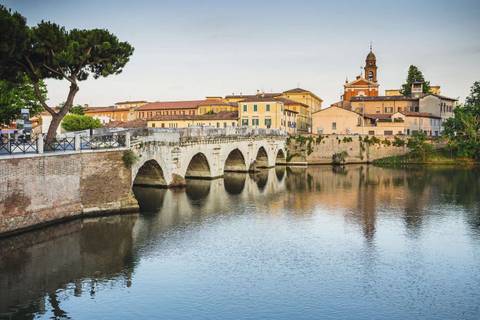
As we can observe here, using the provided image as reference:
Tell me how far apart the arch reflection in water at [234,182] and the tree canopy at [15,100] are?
78.2ft

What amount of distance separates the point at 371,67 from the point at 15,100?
356 ft

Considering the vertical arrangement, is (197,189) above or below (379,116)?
below

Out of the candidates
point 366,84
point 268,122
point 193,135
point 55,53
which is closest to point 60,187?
point 55,53

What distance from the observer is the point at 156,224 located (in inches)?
1537

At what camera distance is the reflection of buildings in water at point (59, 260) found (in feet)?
81.5

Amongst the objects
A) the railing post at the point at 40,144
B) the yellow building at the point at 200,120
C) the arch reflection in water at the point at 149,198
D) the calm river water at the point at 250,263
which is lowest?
the calm river water at the point at 250,263

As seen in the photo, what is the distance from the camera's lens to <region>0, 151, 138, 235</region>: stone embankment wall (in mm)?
32969

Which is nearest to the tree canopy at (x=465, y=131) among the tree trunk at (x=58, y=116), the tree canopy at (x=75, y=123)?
the tree canopy at (x=75, y=123)

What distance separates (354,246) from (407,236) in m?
5.32

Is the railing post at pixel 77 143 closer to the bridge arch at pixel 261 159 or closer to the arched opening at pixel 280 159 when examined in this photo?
the bridge arch at pixel 261 159

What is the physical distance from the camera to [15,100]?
54.5m

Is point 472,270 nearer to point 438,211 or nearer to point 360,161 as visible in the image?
point 438,211

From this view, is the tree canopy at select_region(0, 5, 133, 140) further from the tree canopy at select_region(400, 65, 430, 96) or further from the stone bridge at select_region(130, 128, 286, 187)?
the tree canopy at select_region(400, 65, 430, 96)

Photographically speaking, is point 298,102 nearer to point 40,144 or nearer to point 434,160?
point 434,160
